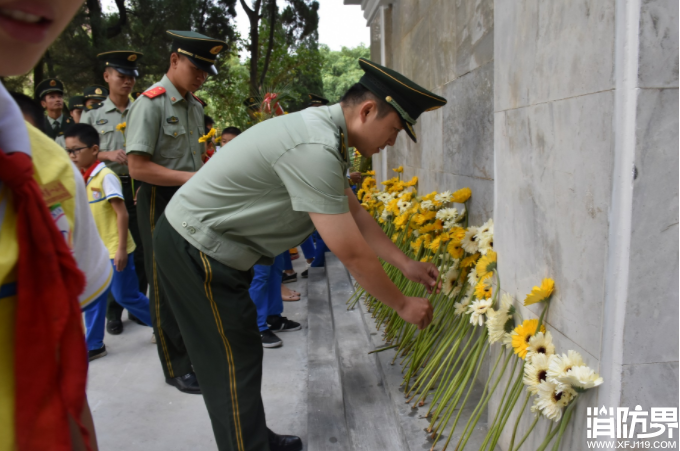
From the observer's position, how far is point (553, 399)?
145 centimetres

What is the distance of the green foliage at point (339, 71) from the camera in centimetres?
3419

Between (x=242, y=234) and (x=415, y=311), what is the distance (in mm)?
747

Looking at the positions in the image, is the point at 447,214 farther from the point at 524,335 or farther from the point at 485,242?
the point at 524,335

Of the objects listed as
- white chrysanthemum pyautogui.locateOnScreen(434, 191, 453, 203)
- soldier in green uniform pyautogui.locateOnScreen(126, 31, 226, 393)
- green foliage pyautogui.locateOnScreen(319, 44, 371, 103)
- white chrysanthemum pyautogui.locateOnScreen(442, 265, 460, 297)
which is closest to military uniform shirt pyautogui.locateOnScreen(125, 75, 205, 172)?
soldier in green uniform pyautogui.locateOnScreen(126, 31, 226, 393)

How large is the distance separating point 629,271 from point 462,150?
68.8 inches

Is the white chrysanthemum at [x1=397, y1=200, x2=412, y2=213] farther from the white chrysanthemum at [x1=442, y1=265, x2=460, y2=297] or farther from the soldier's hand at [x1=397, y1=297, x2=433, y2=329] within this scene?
the soldier's hand at [x1=397, y1=297, x2=433, y2=329]

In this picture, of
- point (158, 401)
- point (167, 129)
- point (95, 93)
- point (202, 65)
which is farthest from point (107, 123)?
point (158, 401)

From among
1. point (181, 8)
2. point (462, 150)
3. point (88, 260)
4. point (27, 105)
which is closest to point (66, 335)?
point (88, 260)

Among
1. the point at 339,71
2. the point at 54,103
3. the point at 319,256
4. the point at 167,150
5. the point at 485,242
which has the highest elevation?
the point at 339,71

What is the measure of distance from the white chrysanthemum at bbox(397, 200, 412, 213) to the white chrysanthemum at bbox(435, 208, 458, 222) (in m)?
0.48

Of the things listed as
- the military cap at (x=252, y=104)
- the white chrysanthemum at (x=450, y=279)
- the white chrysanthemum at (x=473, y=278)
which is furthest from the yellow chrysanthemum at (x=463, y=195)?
the military cap at (x=252, y=104)

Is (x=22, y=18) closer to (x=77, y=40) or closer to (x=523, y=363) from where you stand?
(x=523, y=363)

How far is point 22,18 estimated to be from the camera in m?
0.62

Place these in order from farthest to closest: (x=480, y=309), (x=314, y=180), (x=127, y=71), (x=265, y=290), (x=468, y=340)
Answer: (x=127, y=71), (x=265, y=290), (x=468, y=340), (x=480, y=309), (x=314, y=180)
